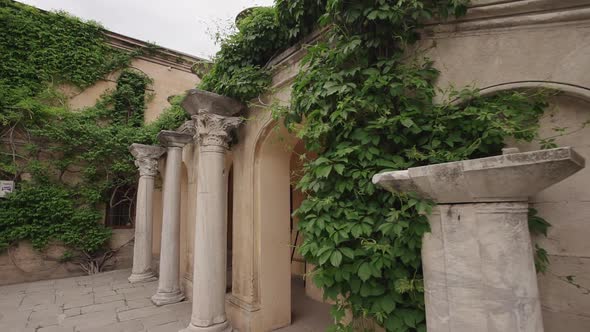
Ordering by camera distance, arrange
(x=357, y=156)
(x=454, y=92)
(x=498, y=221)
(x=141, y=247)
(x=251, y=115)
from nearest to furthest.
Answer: (x=498, y=221), (x=454, y=92), (x=357, y=156), (x=251, y=115), (x=141, y=247)

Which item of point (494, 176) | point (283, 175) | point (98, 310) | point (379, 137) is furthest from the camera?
point (98, 310)

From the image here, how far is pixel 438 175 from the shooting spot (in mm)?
1426

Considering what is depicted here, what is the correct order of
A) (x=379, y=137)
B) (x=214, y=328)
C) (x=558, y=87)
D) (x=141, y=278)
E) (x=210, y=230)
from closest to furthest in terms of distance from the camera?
(x=558, y=87) < (x=379, y=137) < (x=214, y=328) < (x=210, y=230) < (x=141, y=278)

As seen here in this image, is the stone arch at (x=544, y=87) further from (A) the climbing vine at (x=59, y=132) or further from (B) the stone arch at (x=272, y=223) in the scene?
(A) the climbing vine at (x=59, y=132)

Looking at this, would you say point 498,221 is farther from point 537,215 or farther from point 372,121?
point 372,121

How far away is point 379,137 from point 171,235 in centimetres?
496

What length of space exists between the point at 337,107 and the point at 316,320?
366cm

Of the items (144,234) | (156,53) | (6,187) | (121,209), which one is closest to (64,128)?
(6,187)

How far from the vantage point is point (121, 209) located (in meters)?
9.74

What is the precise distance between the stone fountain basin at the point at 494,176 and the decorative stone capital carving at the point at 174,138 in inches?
195

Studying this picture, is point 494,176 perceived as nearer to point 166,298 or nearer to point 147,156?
point 166,298

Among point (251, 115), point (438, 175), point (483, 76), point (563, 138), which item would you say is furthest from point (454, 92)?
point (251, 115)

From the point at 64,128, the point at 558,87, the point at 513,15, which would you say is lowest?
the point at 558,87

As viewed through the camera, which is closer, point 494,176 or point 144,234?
point 494,176
